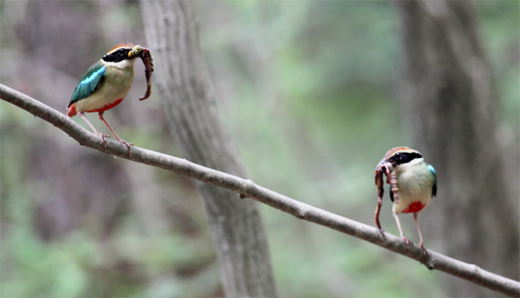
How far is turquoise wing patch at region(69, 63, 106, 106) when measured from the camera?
2596 mm

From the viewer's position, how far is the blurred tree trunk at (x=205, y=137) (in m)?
3.93

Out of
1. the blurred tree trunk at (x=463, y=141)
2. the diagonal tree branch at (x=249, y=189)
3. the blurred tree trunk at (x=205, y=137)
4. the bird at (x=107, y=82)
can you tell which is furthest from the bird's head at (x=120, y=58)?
the blurred tree trunk at (x=463, y=141)

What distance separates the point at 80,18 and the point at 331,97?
223 inches

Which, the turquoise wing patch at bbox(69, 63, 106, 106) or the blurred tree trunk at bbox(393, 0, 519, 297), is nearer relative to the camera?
the turquoise wing patch at bbox(69, 63, 106, 106)

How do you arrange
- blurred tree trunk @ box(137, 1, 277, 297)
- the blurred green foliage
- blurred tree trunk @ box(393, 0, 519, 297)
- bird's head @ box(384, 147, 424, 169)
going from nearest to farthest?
bird's head @ box(384, 147, 424, 169), blurred tree trunk @ box(137, 1, 277, 297), blurred tree trunk @ box(393, 0, 519, 297), the blurred green foliage

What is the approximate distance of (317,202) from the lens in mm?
9562

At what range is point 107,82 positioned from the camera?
102 inches

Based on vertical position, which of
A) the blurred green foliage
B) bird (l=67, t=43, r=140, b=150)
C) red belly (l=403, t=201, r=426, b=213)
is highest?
the blurred green foliage

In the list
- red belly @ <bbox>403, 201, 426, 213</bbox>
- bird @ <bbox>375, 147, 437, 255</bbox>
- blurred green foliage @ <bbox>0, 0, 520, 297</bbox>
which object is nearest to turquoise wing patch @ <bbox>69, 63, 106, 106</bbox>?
bird @ <bbox>375, 147, 437, 255</bbox>

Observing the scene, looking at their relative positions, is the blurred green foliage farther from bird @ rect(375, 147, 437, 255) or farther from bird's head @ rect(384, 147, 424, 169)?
bird's head @ rect(384, 147, 424, 169)

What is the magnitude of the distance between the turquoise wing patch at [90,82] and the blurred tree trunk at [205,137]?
1285 millimetres

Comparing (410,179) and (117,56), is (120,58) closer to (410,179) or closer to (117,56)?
(117,56)

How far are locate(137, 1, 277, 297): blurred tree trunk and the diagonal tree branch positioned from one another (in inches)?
46.1

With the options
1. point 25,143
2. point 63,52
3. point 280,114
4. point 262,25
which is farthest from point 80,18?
point 280,114
